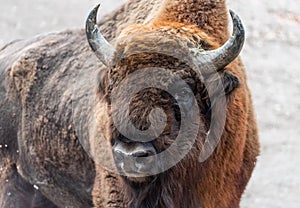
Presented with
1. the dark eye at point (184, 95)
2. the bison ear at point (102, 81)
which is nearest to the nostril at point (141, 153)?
the dark eye at point (184, 95)

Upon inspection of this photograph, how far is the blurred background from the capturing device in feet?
24.7

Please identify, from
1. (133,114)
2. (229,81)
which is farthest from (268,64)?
(133,114)

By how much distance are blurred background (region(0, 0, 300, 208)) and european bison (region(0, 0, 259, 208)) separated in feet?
7.46

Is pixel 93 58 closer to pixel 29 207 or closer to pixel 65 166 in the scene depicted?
pixel 65 166

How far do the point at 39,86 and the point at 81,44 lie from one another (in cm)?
41

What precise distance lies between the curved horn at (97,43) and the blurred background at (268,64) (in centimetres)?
319

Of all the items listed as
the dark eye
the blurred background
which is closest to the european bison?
the dark eye

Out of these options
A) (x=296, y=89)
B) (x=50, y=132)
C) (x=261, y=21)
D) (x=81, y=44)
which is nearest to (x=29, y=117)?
(x=50, y=132)

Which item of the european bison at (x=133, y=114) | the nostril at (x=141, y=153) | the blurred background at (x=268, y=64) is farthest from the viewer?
the blurred background at (x=268, y=64)

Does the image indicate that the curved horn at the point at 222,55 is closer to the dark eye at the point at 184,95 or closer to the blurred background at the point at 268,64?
the dark eye at the point at 184,95

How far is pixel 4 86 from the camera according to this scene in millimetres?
5719

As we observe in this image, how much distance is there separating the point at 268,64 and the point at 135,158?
6.53 m

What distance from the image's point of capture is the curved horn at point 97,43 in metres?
4.33

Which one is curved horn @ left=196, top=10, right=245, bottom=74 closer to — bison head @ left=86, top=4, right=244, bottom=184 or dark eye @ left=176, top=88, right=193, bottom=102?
bison head @ left=86, top=4, right=244, bottom=184
